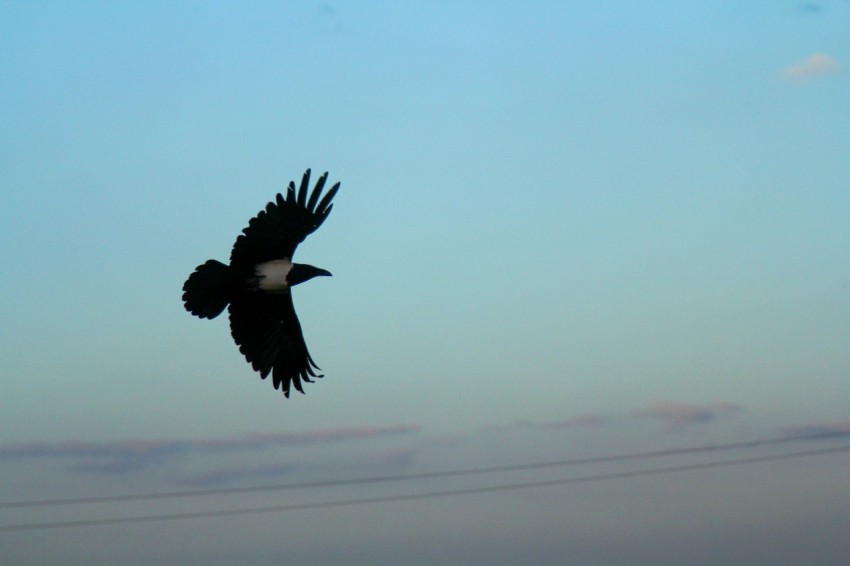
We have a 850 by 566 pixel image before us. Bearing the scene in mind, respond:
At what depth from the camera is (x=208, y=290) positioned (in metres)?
20.4

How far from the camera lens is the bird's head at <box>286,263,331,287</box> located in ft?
67.7

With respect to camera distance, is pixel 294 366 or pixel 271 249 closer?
pixel 271 249

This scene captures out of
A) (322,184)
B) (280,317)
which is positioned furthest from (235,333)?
(322,184)

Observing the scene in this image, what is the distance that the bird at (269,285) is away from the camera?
1995cm

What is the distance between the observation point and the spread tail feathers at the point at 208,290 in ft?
66.6

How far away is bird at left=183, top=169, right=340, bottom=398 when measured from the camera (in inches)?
786

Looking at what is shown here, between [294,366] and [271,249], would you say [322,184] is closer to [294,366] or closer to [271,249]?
[271,249]

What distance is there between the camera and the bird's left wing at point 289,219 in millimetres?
19891

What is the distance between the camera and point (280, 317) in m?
21.3

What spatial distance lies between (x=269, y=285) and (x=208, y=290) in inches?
32.3

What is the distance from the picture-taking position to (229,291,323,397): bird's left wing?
21.1 m

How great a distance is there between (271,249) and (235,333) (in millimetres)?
1657

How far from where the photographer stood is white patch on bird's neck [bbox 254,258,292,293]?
20.4 meters

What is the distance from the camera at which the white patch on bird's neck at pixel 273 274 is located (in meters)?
20.4
